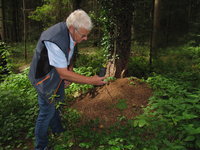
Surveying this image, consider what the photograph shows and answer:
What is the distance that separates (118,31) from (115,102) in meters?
1.95

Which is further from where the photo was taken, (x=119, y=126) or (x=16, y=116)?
(x=16, y=116)

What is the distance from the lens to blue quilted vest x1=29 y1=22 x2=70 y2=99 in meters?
2.33

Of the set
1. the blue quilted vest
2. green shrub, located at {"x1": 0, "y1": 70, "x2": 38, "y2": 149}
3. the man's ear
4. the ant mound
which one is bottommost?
green shrub, located at {"x1": 0, "y1": 70, "x2": 38, "y2": 149}

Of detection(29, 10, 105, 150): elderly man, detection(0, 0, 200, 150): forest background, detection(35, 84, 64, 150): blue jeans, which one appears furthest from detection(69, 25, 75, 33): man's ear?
detection(0, 0, 200, 150): forest background

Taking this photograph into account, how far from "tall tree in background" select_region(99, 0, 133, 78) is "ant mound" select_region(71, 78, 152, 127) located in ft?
1.59

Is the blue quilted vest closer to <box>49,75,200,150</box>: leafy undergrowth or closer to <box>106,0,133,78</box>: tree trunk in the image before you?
<box>49,75,200,150</box>: leafy undergrowth

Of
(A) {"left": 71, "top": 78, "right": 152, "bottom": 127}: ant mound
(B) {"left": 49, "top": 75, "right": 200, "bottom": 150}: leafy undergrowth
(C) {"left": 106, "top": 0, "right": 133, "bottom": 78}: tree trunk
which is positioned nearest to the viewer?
(B) {"left": 49, "top": 75, "right": 200, "bottom": 150}: leafy undergrowth

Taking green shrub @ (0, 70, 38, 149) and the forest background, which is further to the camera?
green shrub @ (0, 70, 38, 149)

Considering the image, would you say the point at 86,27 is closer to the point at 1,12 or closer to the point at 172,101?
the point at 172,101

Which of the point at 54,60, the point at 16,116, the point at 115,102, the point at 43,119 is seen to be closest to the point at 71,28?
the point at 54,60

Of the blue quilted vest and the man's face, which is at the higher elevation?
the man's face

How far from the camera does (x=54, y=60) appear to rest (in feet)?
7.47

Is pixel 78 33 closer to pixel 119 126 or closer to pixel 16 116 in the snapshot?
pixel 119 126

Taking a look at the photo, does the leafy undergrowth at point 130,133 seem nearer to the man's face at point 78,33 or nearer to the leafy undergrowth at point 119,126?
the leafy undergrowth at point 119,126
